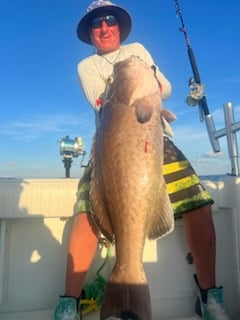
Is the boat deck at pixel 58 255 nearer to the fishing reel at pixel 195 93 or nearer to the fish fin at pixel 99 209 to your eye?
the fish fin at pixel 99 209

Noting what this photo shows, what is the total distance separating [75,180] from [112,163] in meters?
0.79

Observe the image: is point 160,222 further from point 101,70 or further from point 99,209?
point 101,70

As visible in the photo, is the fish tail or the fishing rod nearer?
the fish tail

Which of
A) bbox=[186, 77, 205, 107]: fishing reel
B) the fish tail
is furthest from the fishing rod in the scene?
the fish tail

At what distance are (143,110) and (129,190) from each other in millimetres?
598

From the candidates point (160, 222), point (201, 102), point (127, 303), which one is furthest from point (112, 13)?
point (127, 303)

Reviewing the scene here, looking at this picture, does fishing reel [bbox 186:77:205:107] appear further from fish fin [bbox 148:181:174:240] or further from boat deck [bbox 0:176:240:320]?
fish fin [bbox 148:181:174:240]

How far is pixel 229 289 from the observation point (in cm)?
304

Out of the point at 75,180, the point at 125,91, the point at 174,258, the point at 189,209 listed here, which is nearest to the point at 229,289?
the point at 174,258

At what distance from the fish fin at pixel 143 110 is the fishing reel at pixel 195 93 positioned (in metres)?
1.25

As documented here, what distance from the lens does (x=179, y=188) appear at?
Answer: 2.66m

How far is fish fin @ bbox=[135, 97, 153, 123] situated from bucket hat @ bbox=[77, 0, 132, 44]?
1082 mm

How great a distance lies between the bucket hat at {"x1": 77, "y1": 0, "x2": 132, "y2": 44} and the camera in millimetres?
2977

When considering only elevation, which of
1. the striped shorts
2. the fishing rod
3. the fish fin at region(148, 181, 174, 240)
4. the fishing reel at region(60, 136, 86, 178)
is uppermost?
the fishing rod
